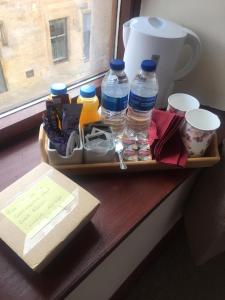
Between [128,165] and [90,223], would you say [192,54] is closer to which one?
[128,165]

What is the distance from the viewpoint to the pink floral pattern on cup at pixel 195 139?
0.68 metres

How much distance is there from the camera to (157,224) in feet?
3.10

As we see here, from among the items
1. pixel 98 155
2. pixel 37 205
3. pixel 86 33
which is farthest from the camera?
pixel 86 33

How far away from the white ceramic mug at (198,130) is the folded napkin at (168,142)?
2cm

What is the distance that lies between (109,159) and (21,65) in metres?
0.37

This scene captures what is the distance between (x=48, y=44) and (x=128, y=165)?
433mm

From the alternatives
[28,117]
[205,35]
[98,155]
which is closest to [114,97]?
[98,155]

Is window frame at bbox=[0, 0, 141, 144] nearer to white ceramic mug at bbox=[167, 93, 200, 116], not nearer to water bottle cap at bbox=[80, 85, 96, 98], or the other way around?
water bottle cap at bbox=[80, 85, 96, 98]

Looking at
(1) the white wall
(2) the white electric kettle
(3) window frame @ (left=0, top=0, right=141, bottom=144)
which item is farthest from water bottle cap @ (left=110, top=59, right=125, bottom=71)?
(1) the white wall

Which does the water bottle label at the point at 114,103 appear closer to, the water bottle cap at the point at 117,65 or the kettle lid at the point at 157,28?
the water bottle cap at the point at 117,65

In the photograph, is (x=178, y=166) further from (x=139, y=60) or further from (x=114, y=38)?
(x=114, y=38)

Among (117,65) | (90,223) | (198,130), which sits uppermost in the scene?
(117,65)

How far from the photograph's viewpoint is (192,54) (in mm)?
813

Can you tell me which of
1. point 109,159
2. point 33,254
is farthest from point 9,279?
point 109,159
